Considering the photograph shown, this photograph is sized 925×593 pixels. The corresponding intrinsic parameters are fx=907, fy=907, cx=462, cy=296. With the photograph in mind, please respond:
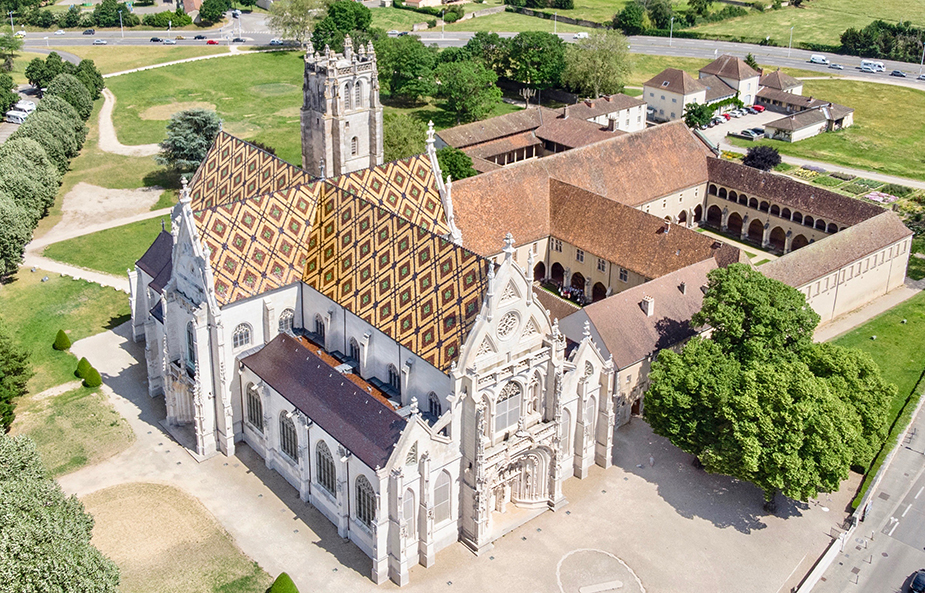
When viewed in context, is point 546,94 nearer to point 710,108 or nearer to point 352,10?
point 710,108

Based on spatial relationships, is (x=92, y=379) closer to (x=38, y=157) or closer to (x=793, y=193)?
(x=38, y=157)

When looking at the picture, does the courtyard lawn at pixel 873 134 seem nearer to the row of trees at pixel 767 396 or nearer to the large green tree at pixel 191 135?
the row of trees at pixel 767 396

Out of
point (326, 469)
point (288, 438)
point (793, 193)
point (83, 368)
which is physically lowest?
point (83, 368)

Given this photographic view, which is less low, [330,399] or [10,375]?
[330,399]

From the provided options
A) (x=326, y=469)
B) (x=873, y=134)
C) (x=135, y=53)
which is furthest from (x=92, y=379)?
(x=135, y=53)

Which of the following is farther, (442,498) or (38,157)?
(38,157)

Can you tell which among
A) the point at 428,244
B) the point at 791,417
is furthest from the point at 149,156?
the point at 791,417

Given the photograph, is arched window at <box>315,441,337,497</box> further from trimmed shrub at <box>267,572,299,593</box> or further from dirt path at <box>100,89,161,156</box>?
dirt path at <box>100,89,161,156</box>
